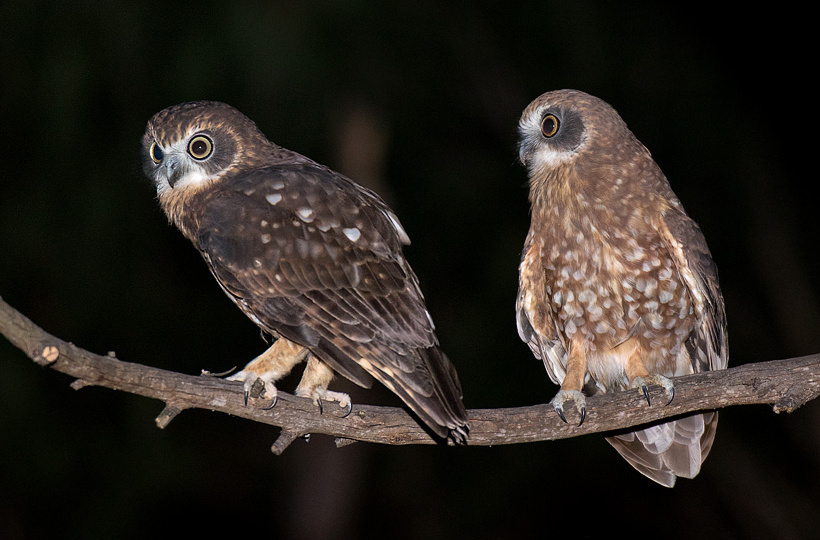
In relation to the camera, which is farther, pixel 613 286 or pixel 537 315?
pixel 537 315

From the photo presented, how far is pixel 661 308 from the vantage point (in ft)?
10.0

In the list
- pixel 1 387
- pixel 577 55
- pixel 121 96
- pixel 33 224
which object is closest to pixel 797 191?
pixel 577 55

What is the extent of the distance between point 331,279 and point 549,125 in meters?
1.02

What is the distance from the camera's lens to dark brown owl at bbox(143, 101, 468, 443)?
2525 mm

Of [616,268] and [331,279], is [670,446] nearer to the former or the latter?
[616,268]

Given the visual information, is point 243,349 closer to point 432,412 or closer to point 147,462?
point 147,462

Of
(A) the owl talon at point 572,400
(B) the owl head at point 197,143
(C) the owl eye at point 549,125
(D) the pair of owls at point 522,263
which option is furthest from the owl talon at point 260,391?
(C) the owl eye at point 549,125

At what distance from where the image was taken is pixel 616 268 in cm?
300

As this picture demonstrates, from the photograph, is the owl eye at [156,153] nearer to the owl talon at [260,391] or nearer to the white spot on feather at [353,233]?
the white spot on feather at [353,233]

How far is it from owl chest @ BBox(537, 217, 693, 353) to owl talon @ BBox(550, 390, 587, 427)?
0.30 meters

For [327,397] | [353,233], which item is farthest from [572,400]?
[353,233]

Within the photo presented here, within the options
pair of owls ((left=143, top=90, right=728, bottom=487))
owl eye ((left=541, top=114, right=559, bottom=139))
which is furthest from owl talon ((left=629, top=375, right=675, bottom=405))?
owl eye ((left=541, top=114, right=559, bottom=139))

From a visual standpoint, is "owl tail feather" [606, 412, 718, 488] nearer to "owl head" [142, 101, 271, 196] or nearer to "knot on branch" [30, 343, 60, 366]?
"owl head" [142, 101, 271, 196]

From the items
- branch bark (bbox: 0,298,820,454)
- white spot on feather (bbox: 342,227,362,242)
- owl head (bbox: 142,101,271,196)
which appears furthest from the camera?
owl head (bbox: 142,101,271,196)
